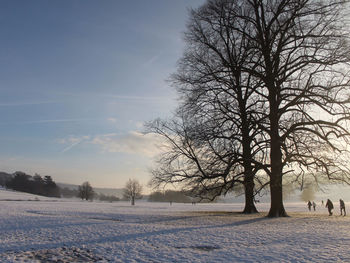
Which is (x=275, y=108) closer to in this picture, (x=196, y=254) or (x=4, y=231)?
(x=196, y=254)

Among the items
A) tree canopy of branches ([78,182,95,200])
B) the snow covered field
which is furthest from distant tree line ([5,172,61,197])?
the snow covered field

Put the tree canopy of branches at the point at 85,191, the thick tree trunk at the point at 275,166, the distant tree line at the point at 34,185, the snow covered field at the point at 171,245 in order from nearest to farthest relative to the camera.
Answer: the snow covered field at the point at 171,245, the thick tree trunk at the point at 275,166, the tree canopy of branches at the point at 85,191, the distant tree line at the point at 34,185

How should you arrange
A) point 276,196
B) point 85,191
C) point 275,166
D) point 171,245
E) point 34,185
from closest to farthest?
Answer: point 171,245 → point 275,166 → point 276,196 → point 85,191 → point 34,185

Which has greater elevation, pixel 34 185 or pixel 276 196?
pixel 276 196

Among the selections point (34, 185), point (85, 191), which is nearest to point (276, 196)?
point (85, 191)

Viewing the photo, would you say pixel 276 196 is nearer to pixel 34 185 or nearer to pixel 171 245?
pixel 171 245

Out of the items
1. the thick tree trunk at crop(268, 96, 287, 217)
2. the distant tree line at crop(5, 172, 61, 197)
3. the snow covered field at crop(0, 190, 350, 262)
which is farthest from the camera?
the distant tree line at crop(5, 172, 61, 197)

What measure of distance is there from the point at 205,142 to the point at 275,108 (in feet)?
19.0

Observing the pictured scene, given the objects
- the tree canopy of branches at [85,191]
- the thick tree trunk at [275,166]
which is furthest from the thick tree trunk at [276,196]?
the tree canopy of branches at [85,191]

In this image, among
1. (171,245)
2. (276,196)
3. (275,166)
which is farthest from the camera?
(276,196)

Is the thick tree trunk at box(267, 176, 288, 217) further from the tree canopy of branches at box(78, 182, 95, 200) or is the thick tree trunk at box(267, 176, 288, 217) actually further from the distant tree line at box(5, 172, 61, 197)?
the distant tree line at box(5, 172, 61, 197)

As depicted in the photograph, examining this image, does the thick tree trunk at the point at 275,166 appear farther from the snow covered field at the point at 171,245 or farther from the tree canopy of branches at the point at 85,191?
the tree canopy of branches at the point at 85,191

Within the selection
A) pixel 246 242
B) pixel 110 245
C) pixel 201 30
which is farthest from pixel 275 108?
pixel 110 245

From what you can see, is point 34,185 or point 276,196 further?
point 34,185
